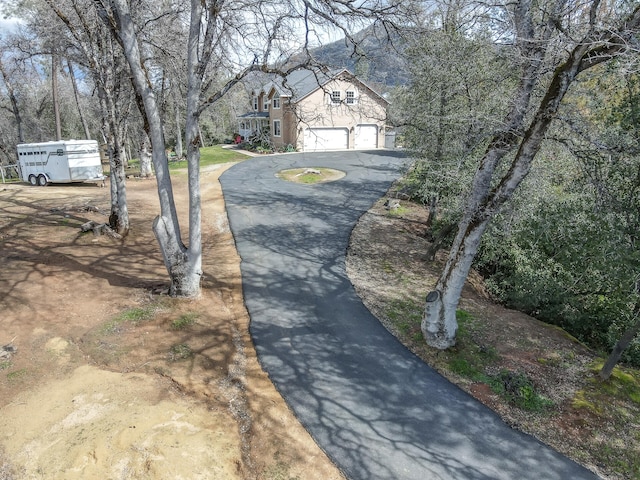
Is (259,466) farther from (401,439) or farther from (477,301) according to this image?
(477,301)

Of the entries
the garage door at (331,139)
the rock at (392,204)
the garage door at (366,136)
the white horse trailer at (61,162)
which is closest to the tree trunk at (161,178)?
the rock at (392,204)

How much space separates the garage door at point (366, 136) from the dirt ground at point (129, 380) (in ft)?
95.9

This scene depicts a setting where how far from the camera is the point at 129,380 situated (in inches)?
237

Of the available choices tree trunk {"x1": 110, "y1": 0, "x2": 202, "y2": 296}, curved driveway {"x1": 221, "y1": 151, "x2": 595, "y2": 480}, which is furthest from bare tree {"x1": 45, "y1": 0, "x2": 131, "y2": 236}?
curved driveway {"x1": 221, "y1": 151, "x2": 595, "y2": 480}

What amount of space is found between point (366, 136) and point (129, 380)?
3497cm

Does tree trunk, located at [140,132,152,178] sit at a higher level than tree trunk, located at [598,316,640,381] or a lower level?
higher

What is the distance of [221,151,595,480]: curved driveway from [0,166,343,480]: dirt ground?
0.36 metres

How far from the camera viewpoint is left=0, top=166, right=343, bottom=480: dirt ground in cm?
469

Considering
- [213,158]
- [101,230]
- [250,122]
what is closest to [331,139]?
[213,158]

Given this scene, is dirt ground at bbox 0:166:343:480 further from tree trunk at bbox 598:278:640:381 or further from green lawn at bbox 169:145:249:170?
green lawn at bbox 169:145:249:170

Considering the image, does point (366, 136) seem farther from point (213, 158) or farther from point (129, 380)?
point (129, 380)

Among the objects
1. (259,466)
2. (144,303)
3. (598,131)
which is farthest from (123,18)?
(598,131)

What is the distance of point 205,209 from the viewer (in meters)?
16.9

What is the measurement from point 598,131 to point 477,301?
4.88m
